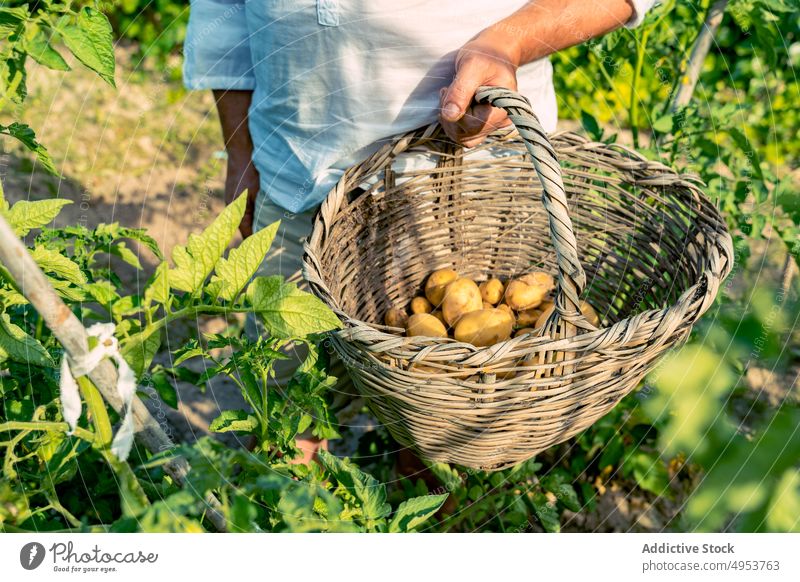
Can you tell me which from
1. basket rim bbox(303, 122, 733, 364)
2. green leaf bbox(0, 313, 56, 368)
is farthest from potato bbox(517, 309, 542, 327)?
green leaf bbox(0, 313, 56, 368)

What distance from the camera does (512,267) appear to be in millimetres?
1350

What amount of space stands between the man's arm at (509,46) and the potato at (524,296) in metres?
0.25

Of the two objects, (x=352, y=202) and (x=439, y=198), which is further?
(x=439, y=198)

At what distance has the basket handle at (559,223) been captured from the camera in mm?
833

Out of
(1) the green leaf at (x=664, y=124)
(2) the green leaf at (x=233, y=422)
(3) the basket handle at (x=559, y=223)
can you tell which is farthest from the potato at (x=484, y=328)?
(1) the green leaf at (x=664, y=124)

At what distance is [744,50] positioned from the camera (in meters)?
2.44

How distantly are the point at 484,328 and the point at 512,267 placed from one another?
1.03 feet

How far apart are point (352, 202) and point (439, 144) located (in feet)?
0.58

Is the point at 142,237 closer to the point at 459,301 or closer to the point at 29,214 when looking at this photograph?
the point at 29,214

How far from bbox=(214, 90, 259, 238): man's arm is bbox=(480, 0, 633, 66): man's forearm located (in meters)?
0.53

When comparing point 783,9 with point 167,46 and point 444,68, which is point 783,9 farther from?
point 167,46

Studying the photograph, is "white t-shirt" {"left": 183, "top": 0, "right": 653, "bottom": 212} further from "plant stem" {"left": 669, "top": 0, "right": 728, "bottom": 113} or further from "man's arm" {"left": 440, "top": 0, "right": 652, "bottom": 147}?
"plant stem" {"left": 669, "top": 0, "right": 728, "bottom": 113}

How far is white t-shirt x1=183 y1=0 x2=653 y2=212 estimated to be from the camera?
3.51ft
